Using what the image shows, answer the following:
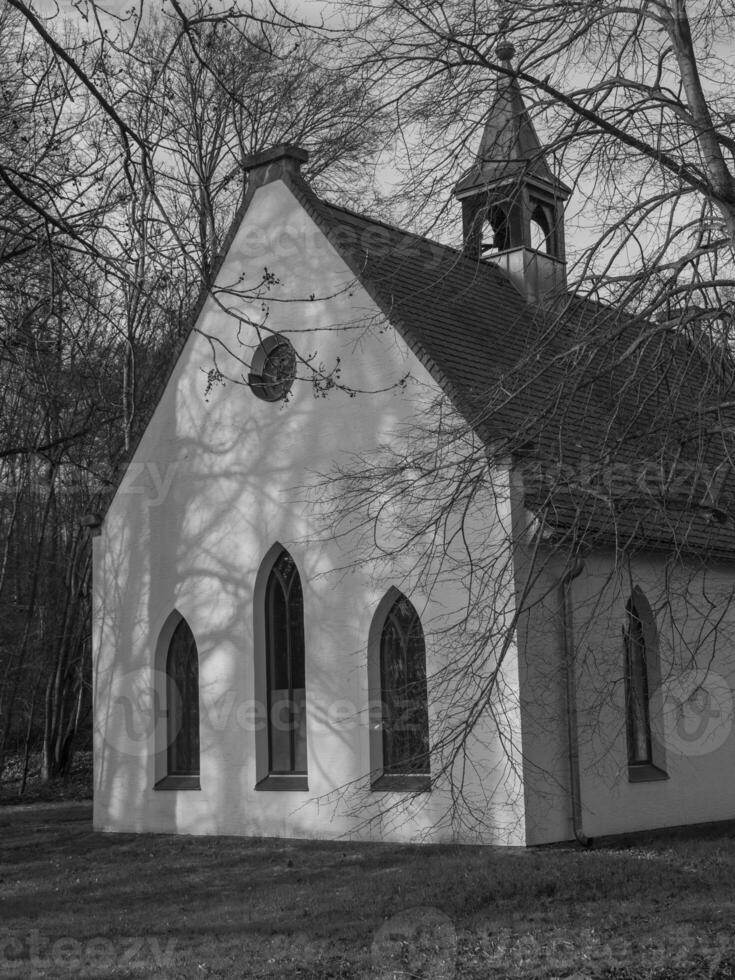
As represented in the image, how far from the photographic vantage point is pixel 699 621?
17203mm

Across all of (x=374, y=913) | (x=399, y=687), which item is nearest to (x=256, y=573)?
(x=399, y=687)

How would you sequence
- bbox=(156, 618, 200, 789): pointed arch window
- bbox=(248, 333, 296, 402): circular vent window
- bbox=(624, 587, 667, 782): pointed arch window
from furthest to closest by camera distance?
bbox=(156, 618, 200, 789): pointed arch window
bbox=(248, 333, 296, 402): circular vent window
bbox=(624, 587, 667, 782): pointed arch window

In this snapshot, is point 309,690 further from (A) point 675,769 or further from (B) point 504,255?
(B) point 504,255

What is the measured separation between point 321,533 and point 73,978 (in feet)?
26.7

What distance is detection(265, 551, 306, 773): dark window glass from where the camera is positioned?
16.2m

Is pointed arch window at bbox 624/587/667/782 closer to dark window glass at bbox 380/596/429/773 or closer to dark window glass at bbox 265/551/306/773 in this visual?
dark window glass at bbox 380/596/429/773

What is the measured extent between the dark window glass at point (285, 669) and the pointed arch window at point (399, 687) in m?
1.36

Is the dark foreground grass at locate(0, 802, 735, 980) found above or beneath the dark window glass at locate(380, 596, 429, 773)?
beneath

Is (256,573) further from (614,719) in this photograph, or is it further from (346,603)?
(614,719)

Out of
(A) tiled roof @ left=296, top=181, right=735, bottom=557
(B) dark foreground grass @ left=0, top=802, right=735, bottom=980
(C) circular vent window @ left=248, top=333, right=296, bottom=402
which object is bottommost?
(B) dark foreground grass @ left=0, top=802, right=735, bottom=980

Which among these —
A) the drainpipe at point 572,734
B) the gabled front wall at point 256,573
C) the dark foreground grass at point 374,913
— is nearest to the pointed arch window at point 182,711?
the gabled front wall at point 256,573

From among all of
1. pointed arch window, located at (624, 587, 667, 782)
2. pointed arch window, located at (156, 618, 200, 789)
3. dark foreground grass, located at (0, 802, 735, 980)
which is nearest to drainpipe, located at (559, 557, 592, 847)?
dark foreground grass, located at (0, 802, 735, 980)

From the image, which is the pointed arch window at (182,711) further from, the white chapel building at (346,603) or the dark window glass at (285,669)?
the dark window glass at (285,669)

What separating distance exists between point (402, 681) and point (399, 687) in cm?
34
